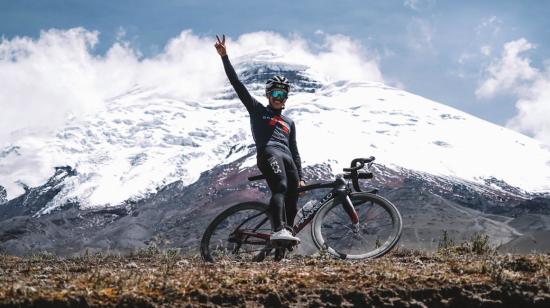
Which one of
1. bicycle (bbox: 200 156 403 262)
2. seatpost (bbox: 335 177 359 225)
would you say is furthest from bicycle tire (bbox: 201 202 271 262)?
seatpost (bbox: 335 177 359 225)

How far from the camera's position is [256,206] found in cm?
958

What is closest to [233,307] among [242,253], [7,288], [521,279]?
[7,288]

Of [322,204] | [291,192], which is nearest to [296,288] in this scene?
[291,192]

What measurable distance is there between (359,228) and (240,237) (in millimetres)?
1831

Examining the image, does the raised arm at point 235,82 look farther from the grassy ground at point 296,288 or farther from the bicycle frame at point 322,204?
the grassy ground at point 296,288

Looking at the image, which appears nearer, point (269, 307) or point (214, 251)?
point (269, 307)

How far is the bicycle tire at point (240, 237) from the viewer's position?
31.0 ft

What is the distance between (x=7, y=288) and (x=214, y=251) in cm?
458

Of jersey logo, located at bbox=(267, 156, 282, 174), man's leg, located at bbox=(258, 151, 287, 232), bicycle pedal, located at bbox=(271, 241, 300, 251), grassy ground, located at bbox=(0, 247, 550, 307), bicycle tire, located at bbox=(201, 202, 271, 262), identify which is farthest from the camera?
bicycle tire, located at bbox=(201, 202, 271, 262)

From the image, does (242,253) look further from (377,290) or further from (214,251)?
(377,290)

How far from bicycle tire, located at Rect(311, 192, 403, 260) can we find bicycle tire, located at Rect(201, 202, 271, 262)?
0.79 metres

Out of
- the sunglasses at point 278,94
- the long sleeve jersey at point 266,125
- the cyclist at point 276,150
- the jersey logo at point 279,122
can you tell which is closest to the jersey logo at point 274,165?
the cyclist at point 276,150

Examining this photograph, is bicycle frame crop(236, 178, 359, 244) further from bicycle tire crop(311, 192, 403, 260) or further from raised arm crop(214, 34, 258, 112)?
raised arm crop(214, 34, 258, 112)

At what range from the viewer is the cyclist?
30.0 ft
